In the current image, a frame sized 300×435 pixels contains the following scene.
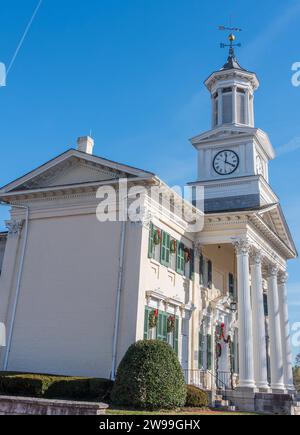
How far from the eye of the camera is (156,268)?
19688 mm

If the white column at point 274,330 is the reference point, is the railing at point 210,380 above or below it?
below

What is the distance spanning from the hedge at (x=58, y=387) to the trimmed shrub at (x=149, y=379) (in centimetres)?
124

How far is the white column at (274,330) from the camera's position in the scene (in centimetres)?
2586

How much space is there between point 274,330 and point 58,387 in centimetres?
1454

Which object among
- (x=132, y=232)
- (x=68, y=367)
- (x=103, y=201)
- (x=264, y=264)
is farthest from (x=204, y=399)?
(x=264, y=264)

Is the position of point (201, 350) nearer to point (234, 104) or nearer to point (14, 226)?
point (14, 226)

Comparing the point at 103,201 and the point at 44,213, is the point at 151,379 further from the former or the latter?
the point at 44,213

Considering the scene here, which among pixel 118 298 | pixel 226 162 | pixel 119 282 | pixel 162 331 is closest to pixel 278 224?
pixel 226 162

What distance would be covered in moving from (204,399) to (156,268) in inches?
212

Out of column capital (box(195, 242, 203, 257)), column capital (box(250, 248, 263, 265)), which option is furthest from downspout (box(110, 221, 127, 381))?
column capital (box(250, 248, 263, 265))

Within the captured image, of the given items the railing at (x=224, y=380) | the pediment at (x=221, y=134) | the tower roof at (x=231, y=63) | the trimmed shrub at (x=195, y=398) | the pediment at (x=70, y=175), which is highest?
the tower roof at (x=231, y=63)

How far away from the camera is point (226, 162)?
96.9 feet

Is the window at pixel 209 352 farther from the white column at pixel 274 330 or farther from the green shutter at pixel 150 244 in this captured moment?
the green shutter at pixel 150 244

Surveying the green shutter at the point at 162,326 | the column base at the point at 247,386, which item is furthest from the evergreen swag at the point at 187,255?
the column base at the point at 247,386
